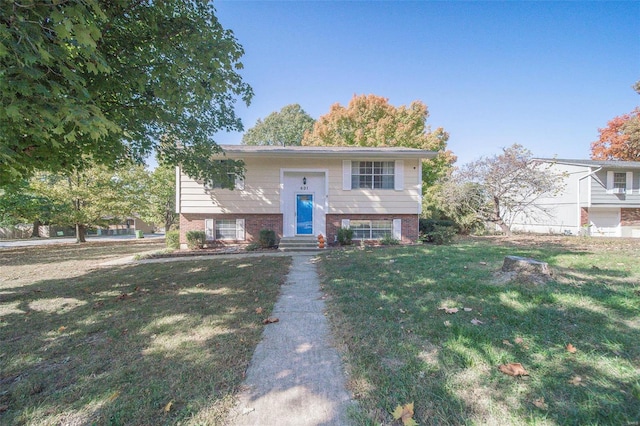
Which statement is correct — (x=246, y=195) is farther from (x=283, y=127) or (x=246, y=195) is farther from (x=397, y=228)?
(x=283, y=127)

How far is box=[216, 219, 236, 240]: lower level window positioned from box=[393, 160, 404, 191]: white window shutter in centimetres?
721

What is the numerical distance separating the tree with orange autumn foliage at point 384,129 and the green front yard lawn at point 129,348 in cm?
1648

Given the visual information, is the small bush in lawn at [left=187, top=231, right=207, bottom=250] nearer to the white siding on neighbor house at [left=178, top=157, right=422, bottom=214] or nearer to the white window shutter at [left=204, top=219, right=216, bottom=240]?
the white window shutter at [left=204, top=219, right=216, bottom=240]

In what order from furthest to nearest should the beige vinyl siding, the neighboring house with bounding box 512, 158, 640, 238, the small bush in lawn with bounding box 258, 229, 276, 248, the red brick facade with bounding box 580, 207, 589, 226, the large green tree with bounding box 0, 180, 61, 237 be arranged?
the red brick facade with bounding box 580, 207, 589, 226
the neighboring house with bounding box 512, 158, 640, 238
the large green tree with bounding box 0, 180, 61, 237
the beige vinyl siding
the small bush in lawn with bounding box 258, 229, 276, 248

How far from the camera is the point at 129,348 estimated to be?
115 inches

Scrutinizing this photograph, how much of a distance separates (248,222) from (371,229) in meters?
5.35

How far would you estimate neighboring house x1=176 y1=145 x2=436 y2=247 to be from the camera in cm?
1134

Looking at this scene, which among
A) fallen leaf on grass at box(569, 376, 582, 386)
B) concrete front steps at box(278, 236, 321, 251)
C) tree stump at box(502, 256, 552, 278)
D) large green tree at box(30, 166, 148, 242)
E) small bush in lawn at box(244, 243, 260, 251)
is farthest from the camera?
large green tree at box(30, 166, 148, 242)

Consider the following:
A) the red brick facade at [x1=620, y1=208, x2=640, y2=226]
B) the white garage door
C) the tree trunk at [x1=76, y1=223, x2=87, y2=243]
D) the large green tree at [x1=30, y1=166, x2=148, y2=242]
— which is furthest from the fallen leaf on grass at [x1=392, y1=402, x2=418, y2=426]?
the red brick facade at [x1=620, y1=208, x2=640, y2=226]

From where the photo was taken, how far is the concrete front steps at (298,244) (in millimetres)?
10328

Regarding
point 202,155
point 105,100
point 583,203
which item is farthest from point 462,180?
point 105,100

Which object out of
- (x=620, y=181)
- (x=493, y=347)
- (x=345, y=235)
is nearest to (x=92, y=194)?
(x=345, y=235)

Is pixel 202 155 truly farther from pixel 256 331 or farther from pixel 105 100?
pixel 256 331

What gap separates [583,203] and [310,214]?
1786cm
